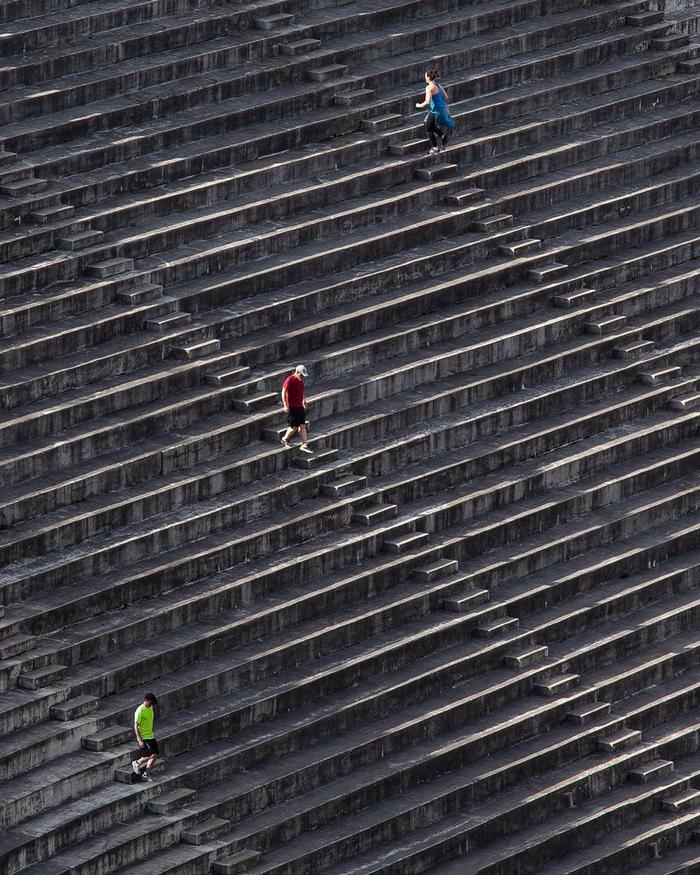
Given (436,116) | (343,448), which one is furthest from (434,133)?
(343,448)

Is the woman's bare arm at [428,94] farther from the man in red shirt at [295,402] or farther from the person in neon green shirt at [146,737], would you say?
the person in neon green shirt at [146,737]

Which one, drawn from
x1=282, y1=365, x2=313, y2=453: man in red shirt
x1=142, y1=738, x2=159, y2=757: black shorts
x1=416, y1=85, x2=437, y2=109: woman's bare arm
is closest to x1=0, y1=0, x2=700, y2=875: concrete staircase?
x1=142, y1=738, x2=159, y2=757: black shorts

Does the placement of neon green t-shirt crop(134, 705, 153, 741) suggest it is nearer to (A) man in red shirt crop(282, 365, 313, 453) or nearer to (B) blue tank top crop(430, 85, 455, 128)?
(A) man in red shirt crop(282, 365, 313, 453)

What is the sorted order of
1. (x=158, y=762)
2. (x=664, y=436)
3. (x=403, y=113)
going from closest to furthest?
(x=158, y=762) < (x=664, y=436) < (x=403, y=113)

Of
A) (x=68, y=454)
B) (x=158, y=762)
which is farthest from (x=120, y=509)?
(x=158, y=762)

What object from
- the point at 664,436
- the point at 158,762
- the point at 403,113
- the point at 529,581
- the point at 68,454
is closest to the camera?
the point at 158,762

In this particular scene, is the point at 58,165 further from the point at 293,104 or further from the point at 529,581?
the point at 529,581
